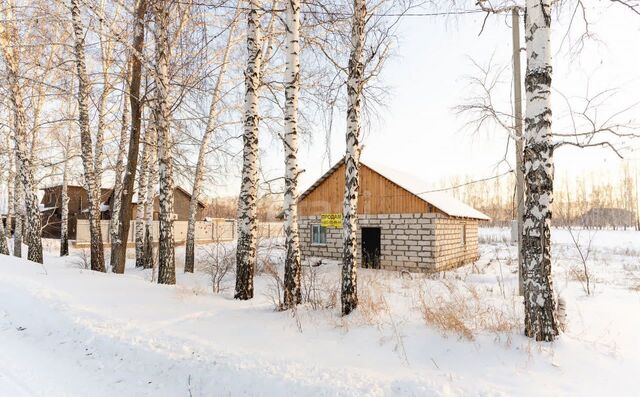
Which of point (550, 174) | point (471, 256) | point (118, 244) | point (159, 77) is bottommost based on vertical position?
point (471, 256)

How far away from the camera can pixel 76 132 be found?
55.9 feet

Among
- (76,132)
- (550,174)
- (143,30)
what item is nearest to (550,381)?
(550,174)

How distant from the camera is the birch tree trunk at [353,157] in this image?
5.38 meters

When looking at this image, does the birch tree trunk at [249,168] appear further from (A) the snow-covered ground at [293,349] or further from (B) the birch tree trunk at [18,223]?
(B) the birch tree trunk at [18,223]

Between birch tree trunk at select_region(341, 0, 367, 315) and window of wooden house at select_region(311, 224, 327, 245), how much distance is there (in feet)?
31.3

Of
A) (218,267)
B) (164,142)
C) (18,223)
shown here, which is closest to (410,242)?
(218,267)

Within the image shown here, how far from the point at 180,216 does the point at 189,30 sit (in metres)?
27.8

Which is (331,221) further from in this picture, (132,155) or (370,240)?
(132,155)

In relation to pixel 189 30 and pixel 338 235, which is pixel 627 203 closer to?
pixel 338 235

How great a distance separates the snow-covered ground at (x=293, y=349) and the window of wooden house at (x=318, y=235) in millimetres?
9065

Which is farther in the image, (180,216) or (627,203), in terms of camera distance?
(627,203)

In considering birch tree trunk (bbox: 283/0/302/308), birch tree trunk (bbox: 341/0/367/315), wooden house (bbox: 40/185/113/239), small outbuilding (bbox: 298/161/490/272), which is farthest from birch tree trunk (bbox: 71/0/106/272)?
wooden house (bbox: 40/185/113/239)

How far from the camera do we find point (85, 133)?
9531 millimetres

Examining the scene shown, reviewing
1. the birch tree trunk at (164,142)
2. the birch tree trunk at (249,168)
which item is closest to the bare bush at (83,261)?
the birch tree trunk at (164,142)
